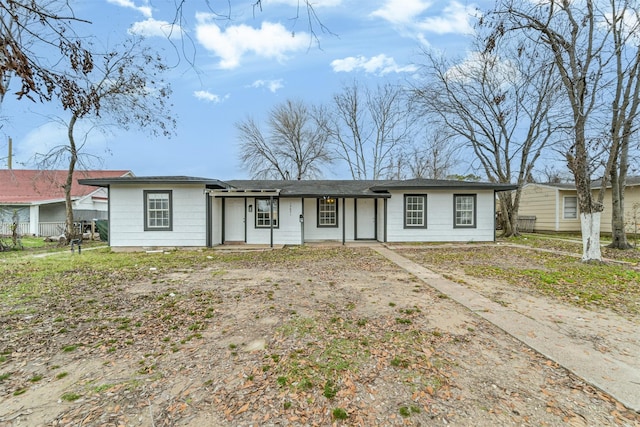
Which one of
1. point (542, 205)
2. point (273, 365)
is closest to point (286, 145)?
point (542, 205)

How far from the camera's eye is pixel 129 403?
2.28 meters

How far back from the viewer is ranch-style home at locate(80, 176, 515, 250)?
38.6 feet

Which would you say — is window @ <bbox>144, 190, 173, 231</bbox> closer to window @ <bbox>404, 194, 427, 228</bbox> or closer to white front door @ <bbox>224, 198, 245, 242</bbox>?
white front door @ <bbox>224, 198, 245, 242</bbox>

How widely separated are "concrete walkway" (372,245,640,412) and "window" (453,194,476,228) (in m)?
8.92

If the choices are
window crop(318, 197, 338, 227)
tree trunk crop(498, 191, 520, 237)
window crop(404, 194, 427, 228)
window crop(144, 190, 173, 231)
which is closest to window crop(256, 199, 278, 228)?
window crop(318, 197, 338, 227)

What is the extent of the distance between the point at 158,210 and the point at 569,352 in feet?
41.3

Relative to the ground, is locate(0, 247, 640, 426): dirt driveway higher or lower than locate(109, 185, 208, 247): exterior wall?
lower

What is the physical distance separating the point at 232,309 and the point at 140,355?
1478mm

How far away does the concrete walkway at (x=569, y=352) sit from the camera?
246cm

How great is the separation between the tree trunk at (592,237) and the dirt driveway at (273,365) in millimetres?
6060

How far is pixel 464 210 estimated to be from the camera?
43.8 ft

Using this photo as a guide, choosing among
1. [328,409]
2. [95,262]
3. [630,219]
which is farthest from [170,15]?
[630,219]

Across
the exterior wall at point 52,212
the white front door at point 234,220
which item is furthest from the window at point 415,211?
the exterior wall at point 52,212

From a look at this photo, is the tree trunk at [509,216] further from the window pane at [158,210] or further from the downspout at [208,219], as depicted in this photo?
the window pane at [158,210]
